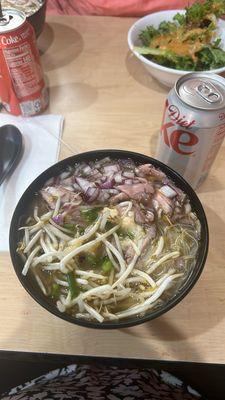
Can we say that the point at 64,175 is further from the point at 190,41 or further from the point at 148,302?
the point at 190,41

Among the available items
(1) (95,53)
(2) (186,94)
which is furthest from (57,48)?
(2) (186,94)

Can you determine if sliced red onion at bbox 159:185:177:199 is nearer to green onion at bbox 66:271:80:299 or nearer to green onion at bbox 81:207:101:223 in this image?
green onion at bbox 81:207:101:223

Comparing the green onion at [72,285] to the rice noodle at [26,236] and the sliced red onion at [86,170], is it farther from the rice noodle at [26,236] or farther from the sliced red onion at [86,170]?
the sliced red onion at [86,170]

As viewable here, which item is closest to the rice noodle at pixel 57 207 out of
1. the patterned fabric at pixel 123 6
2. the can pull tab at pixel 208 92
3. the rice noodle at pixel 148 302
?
the rice noodle at pixel 148 302

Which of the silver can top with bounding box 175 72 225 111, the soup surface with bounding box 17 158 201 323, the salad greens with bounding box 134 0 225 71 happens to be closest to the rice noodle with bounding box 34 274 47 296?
the soup surface with bounding box 17 158 201 323

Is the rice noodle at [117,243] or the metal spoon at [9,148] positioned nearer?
the rice noodle at [117,243]

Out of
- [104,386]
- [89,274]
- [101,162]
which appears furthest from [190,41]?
[104,386]
